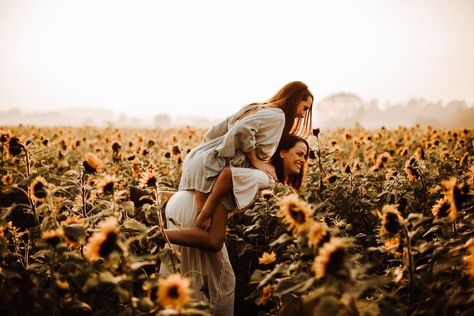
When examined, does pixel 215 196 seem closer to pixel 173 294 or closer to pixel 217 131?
pixel 217 131

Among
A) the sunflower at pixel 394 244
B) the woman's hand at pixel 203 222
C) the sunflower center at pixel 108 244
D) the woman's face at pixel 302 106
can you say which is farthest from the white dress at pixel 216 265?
the sunflower center at pixel 108 244

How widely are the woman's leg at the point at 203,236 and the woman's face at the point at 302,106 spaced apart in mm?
1136

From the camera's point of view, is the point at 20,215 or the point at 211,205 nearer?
the point at 211,205

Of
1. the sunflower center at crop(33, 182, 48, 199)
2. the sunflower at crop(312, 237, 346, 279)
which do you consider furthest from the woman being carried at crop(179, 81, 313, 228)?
the sunflower at crop(312, 237, 346, 279)

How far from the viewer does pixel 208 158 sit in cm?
286

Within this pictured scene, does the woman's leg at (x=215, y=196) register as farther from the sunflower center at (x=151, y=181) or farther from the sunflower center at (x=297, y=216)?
the sunflower center at (x=297, y=216)

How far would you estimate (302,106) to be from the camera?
3270 mm

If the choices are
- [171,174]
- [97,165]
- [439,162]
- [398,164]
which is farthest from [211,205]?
[398,164]

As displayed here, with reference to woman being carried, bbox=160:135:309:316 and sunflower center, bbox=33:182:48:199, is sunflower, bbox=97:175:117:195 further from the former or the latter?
woman being carried, bbox=160:135:309:316

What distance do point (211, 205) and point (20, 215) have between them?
250 centimetres

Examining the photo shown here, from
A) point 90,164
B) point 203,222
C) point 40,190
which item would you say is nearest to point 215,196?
point 203,222

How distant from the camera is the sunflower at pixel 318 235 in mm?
1474

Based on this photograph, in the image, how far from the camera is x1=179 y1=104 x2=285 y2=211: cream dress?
9.12 feet

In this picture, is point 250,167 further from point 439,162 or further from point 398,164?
point 398,164
